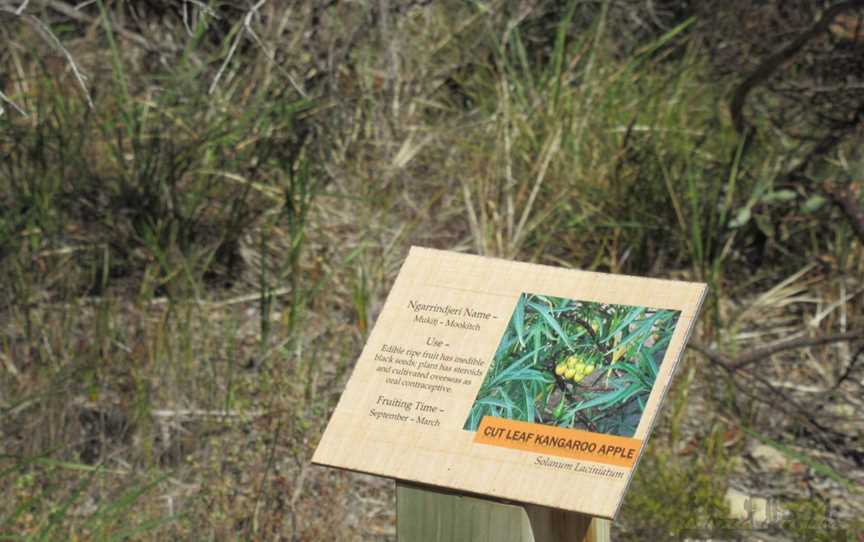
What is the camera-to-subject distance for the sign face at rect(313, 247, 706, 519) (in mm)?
1822

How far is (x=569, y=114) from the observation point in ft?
14.6

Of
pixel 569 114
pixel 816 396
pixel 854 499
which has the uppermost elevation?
pixel 569 114

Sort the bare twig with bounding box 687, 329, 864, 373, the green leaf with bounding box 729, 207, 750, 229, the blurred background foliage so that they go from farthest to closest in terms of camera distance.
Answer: the green leaf with bounding box 729, 207, 750, 229 < the blurred background foliage < the bare twig with bounding box 687, 329, 864, 373

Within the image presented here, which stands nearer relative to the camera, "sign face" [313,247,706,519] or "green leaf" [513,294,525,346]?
"sign face" [313,247,706,519]

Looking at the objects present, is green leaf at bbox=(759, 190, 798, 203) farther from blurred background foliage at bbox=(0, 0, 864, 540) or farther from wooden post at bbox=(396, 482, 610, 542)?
wooden post at bbox=(396, 482, 610, 542)

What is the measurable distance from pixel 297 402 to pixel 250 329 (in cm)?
81

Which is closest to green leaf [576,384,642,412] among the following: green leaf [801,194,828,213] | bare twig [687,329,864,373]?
bare twig [687,329,864,373]

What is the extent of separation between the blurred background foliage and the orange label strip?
116cm

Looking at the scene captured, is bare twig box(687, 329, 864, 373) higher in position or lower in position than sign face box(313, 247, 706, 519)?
higher

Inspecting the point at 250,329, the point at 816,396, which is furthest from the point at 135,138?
the point at 816,396

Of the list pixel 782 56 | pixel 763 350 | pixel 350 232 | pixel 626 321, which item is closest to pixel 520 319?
pixel 626 321

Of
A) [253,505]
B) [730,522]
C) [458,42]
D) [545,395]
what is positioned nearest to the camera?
[545,395]

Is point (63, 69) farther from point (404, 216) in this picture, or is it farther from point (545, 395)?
point (545, 395)

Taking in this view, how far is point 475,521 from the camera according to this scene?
1.89 metres
